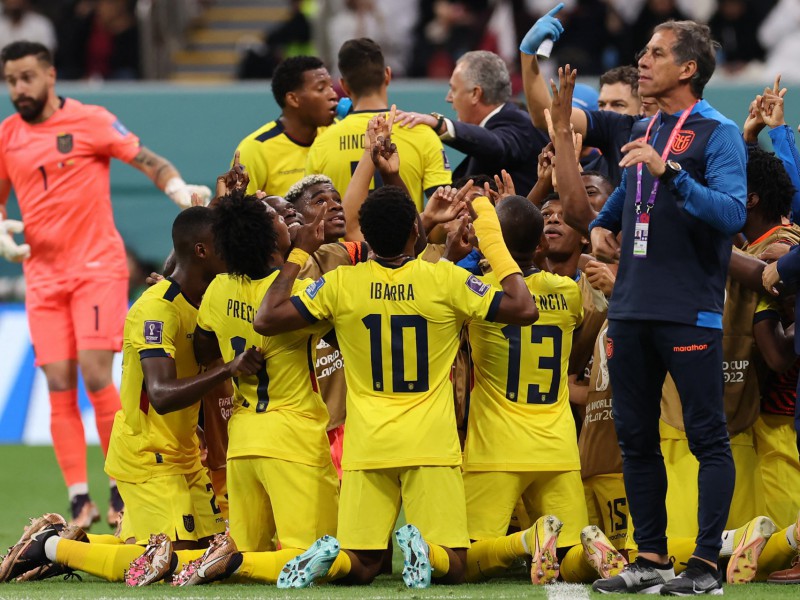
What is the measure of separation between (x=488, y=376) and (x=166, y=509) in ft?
5.26

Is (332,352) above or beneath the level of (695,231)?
beneath

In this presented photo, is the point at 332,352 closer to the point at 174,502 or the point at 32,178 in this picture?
the point at 174,502

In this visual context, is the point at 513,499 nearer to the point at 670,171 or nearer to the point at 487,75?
the point at 670,171

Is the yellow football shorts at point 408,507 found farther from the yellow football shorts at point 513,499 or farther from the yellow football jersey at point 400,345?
the yellow football shorts at point 513,499

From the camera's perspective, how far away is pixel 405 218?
19.7 feet

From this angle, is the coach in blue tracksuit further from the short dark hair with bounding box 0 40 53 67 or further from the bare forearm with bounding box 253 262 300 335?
the short dark hair with bounding box 0 40 53 67

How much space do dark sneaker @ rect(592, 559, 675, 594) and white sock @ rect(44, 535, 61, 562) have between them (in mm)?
2434

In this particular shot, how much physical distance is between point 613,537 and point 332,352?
5.72 feet

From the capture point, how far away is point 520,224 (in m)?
6.34

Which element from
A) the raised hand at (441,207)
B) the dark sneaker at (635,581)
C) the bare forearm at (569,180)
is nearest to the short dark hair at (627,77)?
the raised hand at (441,207)

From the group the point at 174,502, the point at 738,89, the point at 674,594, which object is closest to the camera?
the point at 674,594

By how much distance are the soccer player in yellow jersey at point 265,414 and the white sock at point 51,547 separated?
823 mm

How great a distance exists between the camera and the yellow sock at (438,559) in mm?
5867

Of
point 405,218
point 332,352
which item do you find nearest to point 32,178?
point 332,352
